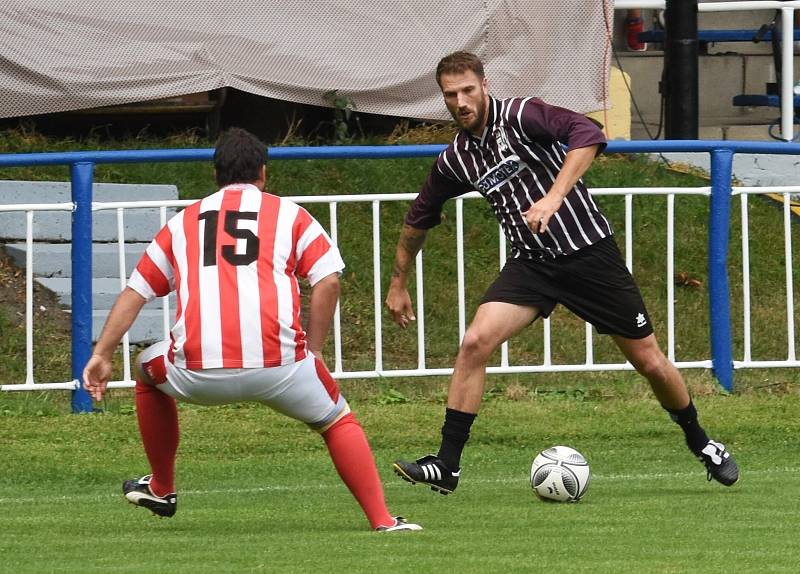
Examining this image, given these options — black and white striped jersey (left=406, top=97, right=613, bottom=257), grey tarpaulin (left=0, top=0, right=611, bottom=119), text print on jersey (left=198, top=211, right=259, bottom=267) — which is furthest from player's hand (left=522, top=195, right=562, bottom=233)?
grey tarpaulin (left=0, top=0, right=611, bottom=119)

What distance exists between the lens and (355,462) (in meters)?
6.27

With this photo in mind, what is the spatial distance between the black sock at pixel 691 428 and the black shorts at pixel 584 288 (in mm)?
410

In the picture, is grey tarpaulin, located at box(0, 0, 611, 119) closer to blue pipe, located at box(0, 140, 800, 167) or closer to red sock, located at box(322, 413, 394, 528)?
blue pipe, located at box(0, 140, 800, 167)

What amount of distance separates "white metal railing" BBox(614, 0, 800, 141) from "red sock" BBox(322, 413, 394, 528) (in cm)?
790

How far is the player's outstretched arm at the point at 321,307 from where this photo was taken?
242 inches

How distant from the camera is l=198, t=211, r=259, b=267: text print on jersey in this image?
6.11 meters

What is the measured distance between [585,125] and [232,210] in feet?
5.91

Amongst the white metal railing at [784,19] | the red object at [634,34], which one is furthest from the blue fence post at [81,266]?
the red object at [634,34]

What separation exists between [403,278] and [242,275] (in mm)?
2024

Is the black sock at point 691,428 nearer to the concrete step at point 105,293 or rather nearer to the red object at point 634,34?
the concrete step at point 105,293

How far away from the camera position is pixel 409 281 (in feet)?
40.5

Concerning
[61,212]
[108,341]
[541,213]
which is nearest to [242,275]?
[108,341]

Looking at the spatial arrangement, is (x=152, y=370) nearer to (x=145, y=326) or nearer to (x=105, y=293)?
(x=145, y=326)

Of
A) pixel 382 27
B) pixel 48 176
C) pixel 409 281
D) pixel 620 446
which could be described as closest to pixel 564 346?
pixel 409 281
